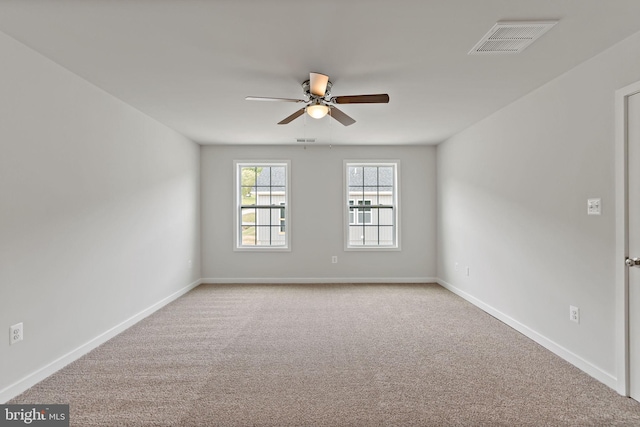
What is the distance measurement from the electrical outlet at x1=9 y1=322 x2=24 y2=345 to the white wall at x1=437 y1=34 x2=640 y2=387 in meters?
4.14

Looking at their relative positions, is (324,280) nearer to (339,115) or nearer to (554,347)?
(339,115)

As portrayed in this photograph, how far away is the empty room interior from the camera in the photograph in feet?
7.31

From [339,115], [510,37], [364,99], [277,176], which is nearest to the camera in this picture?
[510,37]

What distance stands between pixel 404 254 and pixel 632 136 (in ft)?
13.7

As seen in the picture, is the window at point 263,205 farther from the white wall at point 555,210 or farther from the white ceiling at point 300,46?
the white wall at point 555,210

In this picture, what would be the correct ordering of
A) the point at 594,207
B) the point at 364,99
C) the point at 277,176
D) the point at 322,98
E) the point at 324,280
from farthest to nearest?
the point at 277,176
the point at 324,280
the point at 322,98
the point at 364,99
the point at 594,207

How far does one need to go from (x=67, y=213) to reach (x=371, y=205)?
4646mm

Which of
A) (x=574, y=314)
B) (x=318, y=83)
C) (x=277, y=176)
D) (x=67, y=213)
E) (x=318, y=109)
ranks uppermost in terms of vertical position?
(x=318, y=83)

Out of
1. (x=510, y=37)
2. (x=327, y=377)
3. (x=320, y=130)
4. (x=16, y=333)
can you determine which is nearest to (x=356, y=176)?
(x=320, y=130)

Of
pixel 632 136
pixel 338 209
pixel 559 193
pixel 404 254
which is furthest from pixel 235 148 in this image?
pixel 632 136

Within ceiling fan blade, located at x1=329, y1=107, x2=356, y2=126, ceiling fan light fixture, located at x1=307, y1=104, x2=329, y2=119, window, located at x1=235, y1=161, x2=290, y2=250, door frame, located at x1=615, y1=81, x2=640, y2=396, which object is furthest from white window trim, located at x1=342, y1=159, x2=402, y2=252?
door frame, located at x1=615, y1=81, x2=640, y2=396

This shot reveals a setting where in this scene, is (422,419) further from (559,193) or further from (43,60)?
(43,60)

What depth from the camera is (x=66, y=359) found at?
2.88 meters

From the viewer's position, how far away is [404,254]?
6.34 meters
